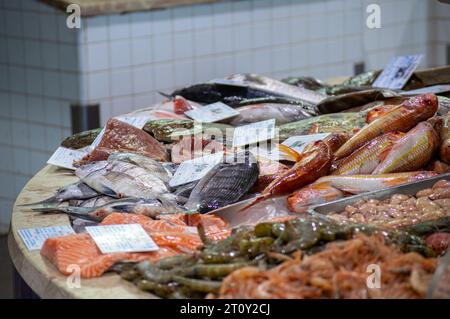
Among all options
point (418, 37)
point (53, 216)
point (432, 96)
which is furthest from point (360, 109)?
point (418, 37)

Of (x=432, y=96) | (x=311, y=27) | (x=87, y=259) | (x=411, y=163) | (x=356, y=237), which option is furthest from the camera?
(x=311, y=27)

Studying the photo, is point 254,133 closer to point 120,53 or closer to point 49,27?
point 120,53

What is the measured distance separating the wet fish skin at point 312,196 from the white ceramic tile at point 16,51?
382 centimetres

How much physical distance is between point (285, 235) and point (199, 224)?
1.16 feet

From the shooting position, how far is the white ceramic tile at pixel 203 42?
21.9 ft

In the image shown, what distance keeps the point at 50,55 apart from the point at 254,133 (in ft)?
8.64

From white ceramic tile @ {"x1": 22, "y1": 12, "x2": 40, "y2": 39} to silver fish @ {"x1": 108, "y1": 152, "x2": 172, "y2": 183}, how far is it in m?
2.89

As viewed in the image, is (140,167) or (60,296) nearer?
(60,296)

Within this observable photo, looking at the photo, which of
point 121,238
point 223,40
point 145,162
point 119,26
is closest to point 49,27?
point 119,26

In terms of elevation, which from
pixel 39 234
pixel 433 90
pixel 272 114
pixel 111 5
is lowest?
pixel 39 234

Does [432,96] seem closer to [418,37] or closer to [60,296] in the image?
[60,296]

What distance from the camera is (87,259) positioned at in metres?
2.75

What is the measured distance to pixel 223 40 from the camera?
6.82 m

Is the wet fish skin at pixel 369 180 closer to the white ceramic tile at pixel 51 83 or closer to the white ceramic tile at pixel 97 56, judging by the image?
the white ceramic tile at pixel 97 56
